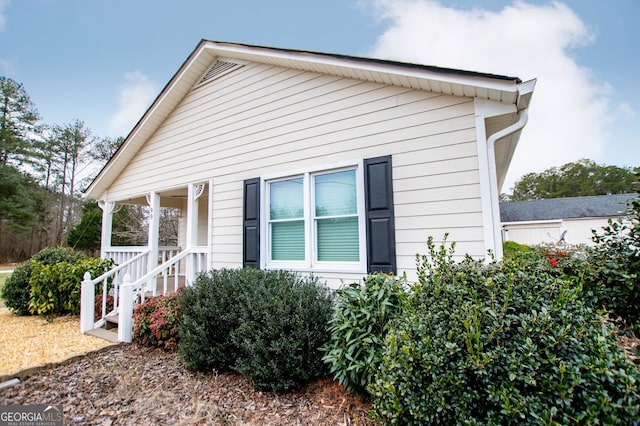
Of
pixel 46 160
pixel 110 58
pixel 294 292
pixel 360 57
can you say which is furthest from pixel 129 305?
pixel 46 160

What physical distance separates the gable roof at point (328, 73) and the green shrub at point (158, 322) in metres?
4.36

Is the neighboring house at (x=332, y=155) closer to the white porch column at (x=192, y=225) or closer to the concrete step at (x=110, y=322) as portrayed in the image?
the white porch column at (x=192, y=225)

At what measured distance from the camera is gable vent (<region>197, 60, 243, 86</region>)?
19.8 feet

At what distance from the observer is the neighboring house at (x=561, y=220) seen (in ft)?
63.2

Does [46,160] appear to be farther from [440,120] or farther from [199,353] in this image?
[440,120]

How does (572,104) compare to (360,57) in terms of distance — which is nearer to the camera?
(360,57)

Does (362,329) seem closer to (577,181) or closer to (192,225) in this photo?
(192,225)

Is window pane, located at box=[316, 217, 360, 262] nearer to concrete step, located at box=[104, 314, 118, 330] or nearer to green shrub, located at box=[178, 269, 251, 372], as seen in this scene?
green shrub, located at box=[178, 269, 251, 372]

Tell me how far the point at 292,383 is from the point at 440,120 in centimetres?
365

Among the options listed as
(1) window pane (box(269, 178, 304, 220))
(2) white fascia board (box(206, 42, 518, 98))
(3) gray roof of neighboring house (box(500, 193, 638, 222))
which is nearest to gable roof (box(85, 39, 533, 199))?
(2) white fascia board (box(206, 42, 518, 98))

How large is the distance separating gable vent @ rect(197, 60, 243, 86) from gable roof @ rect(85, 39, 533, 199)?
9cm

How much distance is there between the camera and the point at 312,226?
4.61m

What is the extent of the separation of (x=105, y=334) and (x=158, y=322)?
147 cm

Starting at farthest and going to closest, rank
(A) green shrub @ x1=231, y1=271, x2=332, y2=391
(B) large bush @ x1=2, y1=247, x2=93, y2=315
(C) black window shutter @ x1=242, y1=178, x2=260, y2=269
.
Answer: (B) large bush @ x1=2, y1=247, x2=93, y2=315
(C) black window shutter @ x1=242, y1=178, x2=260, y2=269
(A) green shrub @ x1=231, y1=271, x2=332, y2=391
